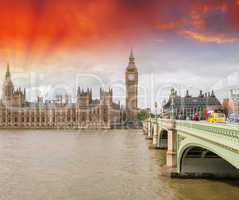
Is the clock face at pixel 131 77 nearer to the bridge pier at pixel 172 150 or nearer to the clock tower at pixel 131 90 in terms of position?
the clock tower at pixel 131 90

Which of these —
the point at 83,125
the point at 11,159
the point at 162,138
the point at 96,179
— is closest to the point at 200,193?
the point at 96,179

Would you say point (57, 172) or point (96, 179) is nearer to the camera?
point (96, 179)

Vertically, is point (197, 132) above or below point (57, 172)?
above

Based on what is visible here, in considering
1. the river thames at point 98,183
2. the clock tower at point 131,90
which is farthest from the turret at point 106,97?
the river thames at point 98,183

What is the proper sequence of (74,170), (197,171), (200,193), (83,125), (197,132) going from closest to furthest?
1. (197,132)
2. (200,193)
3. (197,171)
4. (74,170)
5. (83,125)

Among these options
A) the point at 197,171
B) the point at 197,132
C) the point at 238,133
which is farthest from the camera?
the point at 197,171

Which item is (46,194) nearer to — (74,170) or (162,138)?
(74,170)

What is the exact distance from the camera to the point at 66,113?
128 m

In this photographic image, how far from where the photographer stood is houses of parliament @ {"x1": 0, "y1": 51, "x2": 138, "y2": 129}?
125688mm

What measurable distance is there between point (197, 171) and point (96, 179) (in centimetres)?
676

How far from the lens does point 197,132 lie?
19562 mm

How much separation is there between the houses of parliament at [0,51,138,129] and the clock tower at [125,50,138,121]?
75 cm

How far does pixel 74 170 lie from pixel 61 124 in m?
97.9

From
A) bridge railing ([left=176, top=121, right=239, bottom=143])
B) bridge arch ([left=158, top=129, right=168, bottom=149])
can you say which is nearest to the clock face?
bridge arch ([left=158, top=129, right=168, bottom=149])
